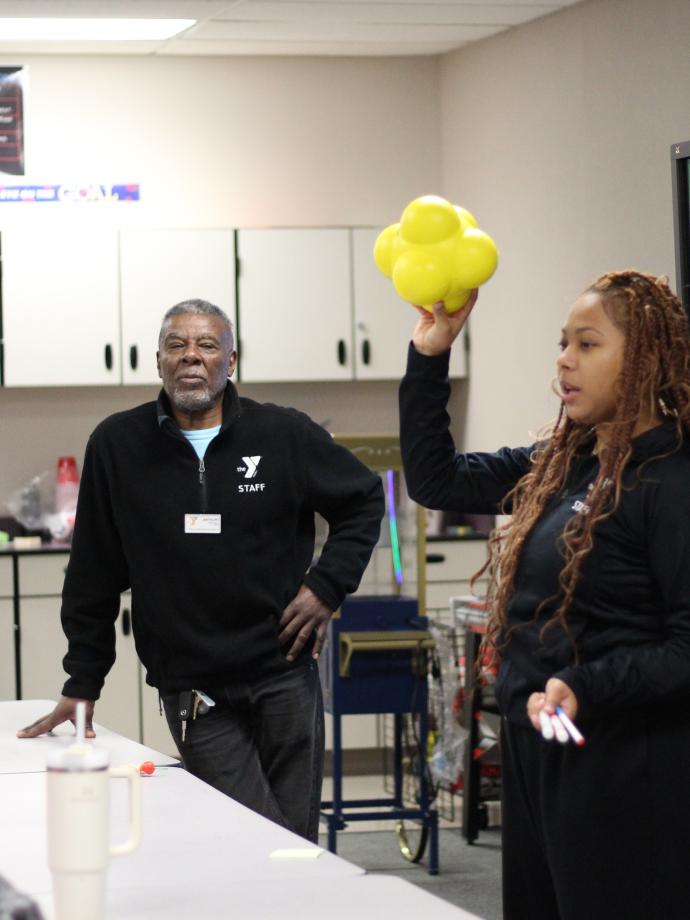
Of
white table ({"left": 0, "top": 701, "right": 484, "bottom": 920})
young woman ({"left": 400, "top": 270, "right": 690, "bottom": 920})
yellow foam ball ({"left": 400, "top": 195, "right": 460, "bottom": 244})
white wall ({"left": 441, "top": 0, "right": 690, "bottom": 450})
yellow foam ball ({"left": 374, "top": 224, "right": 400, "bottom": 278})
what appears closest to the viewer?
white table ({"left": 0, "top": 701, "right": 484, "bottom": 920})

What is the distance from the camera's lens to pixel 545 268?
224 inches

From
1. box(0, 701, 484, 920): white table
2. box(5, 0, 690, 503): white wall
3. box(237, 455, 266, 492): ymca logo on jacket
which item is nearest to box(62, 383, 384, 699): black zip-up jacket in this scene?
box(237, 455, 266, 492): ymca logo on jacket

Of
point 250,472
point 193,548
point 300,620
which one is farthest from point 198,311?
point 300,620

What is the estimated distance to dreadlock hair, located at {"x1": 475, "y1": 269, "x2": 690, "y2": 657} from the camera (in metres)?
2.17

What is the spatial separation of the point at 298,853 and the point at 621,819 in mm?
505

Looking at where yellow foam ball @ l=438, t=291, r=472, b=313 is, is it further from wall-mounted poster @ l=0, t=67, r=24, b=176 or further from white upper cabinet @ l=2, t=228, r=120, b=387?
wall-mounted poster @ l=0, t=67, r=24, b=176

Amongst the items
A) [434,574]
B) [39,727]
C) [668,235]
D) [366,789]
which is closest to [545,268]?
[668,235]

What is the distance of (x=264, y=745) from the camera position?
3.05m

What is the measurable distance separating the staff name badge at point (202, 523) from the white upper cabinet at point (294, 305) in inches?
132

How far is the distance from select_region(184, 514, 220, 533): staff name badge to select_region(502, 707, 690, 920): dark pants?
105cm

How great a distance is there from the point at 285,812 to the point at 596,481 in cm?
121

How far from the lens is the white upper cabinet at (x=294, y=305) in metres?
6.36

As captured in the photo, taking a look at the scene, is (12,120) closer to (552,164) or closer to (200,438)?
(552,164)

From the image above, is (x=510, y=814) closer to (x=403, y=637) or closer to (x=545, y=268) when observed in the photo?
(x=403, y=637)
